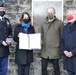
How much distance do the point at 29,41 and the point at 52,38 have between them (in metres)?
0.50

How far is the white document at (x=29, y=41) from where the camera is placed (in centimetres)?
580

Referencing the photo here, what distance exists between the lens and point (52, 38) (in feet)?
19.7

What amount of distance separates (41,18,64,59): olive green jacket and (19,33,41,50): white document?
A: 25 centimetres

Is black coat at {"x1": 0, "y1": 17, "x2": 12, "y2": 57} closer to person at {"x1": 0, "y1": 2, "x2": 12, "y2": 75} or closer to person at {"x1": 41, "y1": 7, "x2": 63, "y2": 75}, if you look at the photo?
person at {"x1": 0, "y1": 2, "x2": 12, "y2": 75}

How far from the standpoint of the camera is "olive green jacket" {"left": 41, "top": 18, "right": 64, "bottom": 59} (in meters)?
6.00

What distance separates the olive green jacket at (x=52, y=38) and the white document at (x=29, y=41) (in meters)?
0.25

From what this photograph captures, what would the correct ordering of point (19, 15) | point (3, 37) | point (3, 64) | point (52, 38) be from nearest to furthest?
1. point (3, 37)
2. point (3, 64)
3. point (52, 38)
4. point (19, 15)

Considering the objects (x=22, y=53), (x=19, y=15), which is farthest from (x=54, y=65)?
(x=19, y=15)

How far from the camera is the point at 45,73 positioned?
6.19m

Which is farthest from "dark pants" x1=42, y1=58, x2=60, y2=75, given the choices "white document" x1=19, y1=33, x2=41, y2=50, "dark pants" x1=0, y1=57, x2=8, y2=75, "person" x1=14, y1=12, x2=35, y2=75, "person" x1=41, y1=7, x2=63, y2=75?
"dark pants" x1=0, y1=57, x2=8, y2=75

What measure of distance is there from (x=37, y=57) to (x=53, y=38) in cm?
95

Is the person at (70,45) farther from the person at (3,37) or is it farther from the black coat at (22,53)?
the person at (3,37)

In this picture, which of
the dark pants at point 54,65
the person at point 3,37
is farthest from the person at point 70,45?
the person at point 3,37

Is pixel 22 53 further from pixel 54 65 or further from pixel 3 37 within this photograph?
pixel 54 65
